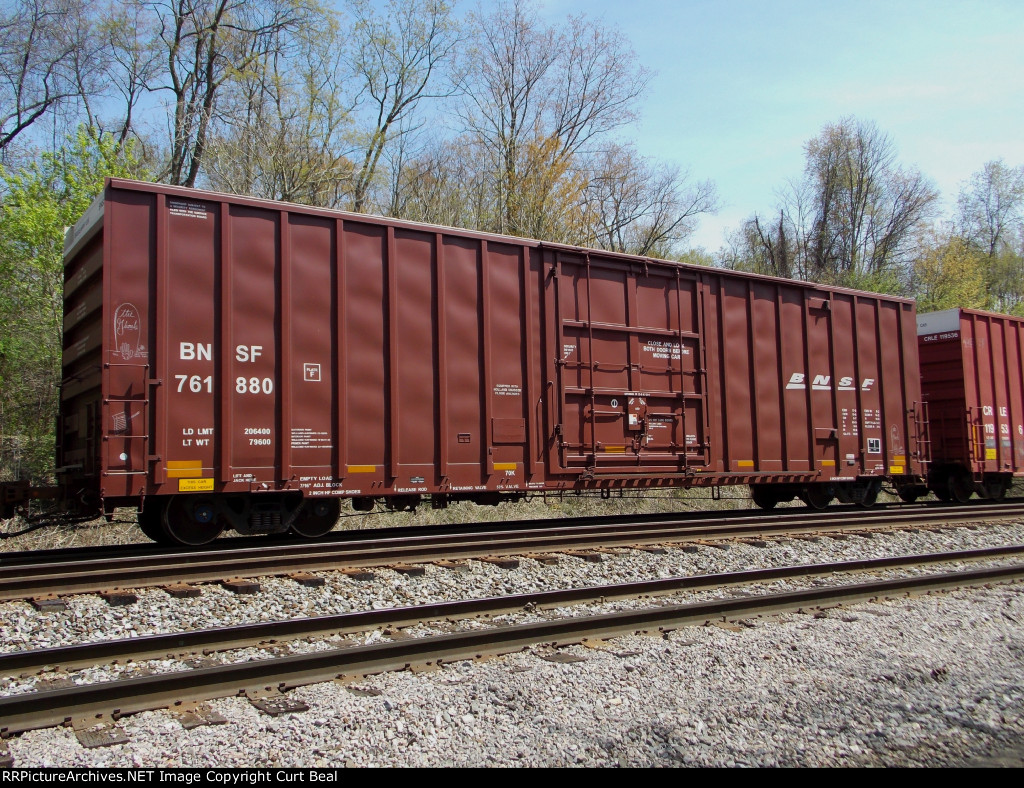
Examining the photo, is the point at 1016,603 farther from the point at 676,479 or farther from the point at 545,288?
the point at 545,288

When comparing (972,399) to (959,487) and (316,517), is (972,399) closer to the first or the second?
(959,487)

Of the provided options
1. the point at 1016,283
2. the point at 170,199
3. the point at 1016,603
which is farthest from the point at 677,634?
the point at 1016,283

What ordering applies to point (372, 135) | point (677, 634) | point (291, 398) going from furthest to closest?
point (372, 135), point (291, 398), point (677, 634)

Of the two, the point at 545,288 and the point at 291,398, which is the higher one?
the point at 545,288

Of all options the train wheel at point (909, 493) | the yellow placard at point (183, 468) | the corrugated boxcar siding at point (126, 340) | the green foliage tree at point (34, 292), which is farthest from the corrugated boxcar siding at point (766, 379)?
the green foliage tree at point (34, 292)

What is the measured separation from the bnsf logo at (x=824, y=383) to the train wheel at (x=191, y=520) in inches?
383

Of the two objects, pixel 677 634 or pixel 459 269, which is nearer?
pixel 677 634

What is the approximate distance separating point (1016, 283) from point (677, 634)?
179 ft

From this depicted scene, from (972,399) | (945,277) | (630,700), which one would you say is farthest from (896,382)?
(945,277)

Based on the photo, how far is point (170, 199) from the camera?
8.64 meters

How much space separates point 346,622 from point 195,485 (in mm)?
3677

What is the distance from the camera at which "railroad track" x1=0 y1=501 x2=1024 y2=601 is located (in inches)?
267

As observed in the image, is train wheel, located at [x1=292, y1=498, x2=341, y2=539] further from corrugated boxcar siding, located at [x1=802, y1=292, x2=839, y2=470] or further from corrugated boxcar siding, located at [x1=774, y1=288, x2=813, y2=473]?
corrugated boxcar siding, located at [x1=802, y1=292, x2=839, y2=470]

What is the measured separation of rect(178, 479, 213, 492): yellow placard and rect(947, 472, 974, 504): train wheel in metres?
16.1
